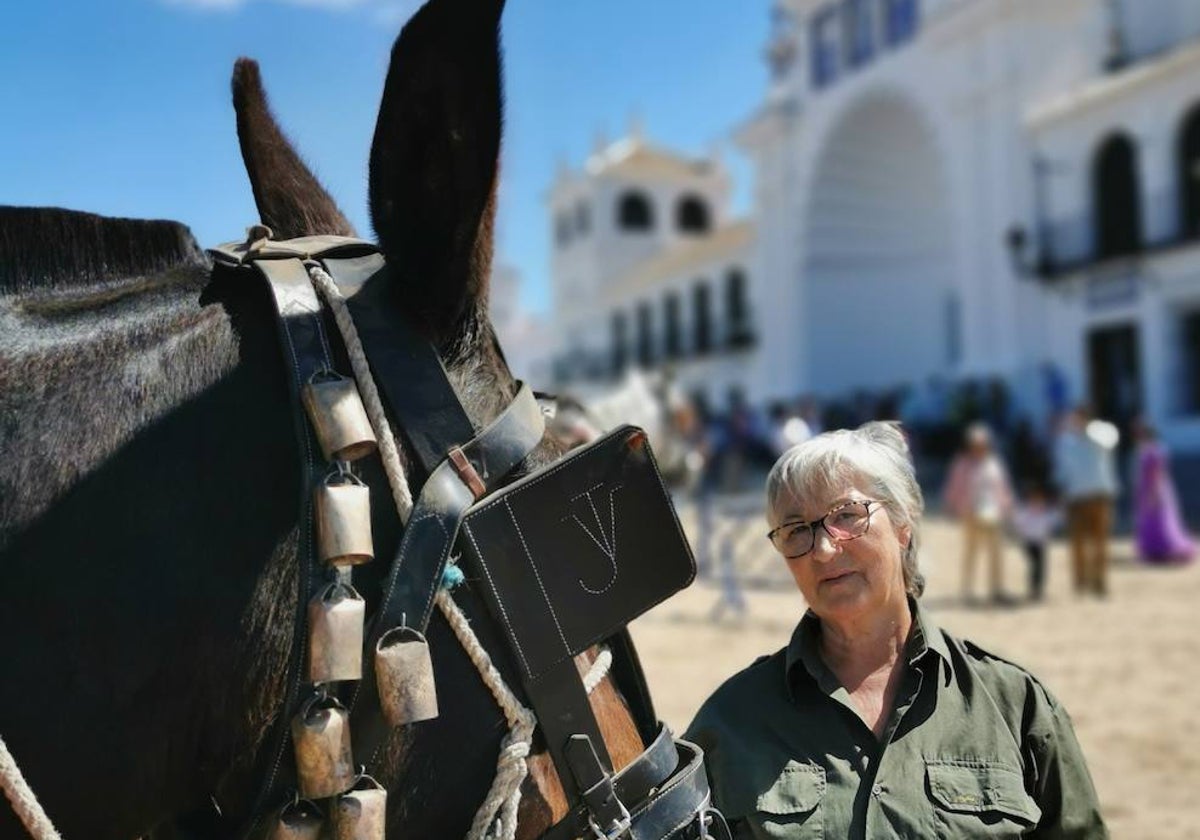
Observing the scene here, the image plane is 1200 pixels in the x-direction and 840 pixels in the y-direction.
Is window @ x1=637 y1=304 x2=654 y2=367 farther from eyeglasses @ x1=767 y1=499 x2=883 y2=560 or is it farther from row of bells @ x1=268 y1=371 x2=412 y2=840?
row of bells @ x1=268 y1=371 x2=412 y2=840

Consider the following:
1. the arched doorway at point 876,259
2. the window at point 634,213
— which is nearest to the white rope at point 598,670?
the arched doorway at point 876,259

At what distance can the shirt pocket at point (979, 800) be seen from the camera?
1886mm

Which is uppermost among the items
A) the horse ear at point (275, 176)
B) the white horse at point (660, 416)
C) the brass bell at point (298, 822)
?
the horse ear at point (275, 176)

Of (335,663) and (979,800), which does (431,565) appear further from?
(979,800)

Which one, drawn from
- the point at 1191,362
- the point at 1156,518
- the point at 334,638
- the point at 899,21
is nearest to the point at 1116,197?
the point at 1191,362

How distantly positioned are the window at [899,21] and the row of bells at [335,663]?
30.6 m

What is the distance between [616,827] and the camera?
1.17 meters

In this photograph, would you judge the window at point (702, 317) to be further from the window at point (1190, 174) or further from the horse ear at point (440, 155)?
the horse ear at point (440, 155)

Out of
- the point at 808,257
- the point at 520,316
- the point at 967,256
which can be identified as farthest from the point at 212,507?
the point at 520,316

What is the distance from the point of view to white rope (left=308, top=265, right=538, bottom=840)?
113cm

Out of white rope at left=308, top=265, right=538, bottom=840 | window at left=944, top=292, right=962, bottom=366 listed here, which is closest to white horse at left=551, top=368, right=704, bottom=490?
white rope at left=308, top=265, right=538, bottom=840

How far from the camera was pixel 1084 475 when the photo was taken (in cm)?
1154

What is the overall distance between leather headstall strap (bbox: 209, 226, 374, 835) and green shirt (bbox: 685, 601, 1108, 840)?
41.2 inches

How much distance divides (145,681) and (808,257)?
33876mm
